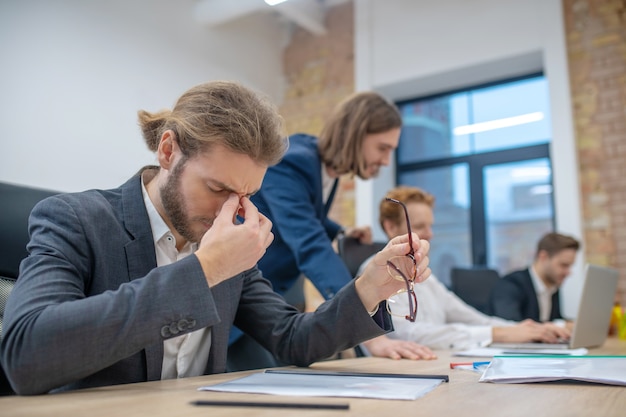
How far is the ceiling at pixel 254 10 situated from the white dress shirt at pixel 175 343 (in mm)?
4017

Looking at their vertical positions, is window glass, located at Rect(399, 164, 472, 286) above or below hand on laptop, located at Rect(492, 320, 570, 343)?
above

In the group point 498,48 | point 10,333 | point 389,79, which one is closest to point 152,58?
point 389,79

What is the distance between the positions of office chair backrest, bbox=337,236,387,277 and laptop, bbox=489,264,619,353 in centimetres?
67

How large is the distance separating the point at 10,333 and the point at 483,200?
180 inches

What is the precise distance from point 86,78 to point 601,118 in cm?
374

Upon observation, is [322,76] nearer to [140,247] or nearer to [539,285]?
[539,285]

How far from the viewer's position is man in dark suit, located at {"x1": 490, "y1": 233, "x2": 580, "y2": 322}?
3293 millimetres

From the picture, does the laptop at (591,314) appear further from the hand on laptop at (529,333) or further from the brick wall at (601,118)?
the brick wall at (601,118)

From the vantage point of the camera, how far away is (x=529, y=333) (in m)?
1.96

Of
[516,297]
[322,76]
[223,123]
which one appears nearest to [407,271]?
[223,123]

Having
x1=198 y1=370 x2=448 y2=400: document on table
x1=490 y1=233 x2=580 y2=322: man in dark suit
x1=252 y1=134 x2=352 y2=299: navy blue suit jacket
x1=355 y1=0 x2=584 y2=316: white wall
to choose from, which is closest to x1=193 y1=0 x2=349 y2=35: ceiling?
x1=355 y1=0 x2=584 y2=316: white wall

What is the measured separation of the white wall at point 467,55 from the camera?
4195 mm

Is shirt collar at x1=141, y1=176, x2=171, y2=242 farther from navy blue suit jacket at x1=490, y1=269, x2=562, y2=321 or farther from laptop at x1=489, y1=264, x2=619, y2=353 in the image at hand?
navy blue suit jacket at x1=490, y1=269, x2=562, y2=321

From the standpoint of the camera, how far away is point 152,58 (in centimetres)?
463
